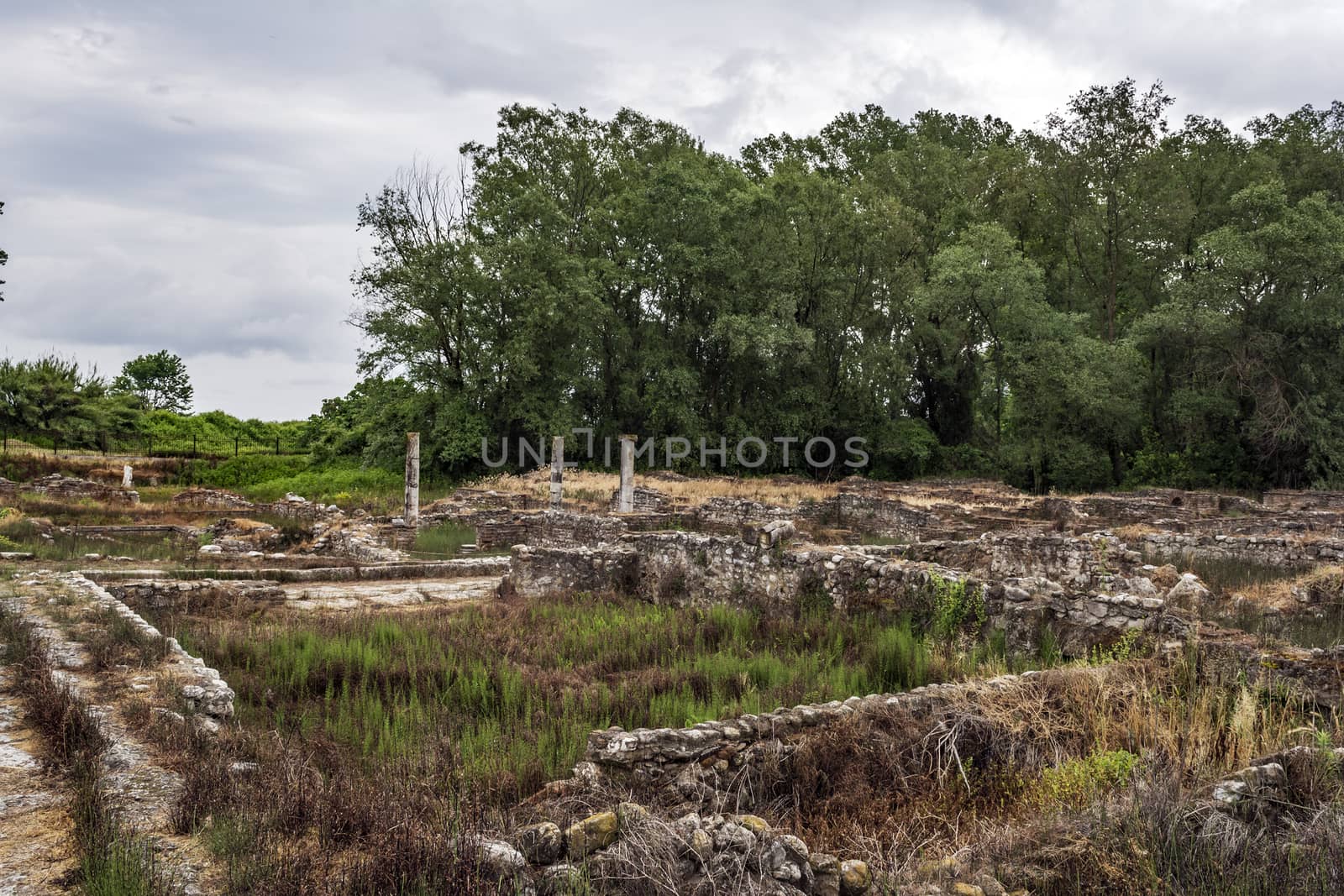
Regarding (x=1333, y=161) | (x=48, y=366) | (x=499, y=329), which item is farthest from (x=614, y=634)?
(x=48, y=366)

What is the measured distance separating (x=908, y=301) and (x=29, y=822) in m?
43.6

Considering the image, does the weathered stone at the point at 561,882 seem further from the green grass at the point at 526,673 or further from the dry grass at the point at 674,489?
the dry grass at the point at 674,489

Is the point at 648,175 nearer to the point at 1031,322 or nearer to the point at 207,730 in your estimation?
the point at 1031,322

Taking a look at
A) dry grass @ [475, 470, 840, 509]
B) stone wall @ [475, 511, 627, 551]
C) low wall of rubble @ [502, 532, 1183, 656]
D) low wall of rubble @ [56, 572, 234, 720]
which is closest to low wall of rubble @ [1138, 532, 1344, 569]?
low wall of rubble @ [502, 532, 1183, 656]

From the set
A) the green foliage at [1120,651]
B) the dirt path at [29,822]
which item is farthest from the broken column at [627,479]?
the dirt path at [29,822]

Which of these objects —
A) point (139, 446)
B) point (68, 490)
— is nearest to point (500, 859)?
point (68, 490)

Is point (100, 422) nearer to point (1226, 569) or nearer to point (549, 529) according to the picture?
point (549, 529)

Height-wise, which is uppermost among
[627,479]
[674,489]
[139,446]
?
[139,446]

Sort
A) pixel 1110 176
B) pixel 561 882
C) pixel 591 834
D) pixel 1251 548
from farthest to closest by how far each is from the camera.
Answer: pixel 1110 176 → pixel 1251 548 → pixel 591 834 → pixel 561 882

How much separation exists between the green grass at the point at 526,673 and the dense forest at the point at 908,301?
30.4m

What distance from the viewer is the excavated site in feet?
12.9

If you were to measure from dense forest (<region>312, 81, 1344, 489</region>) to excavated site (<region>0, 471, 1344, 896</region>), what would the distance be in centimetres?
2629

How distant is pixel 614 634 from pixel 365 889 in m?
6.59

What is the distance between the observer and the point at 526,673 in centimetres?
830
